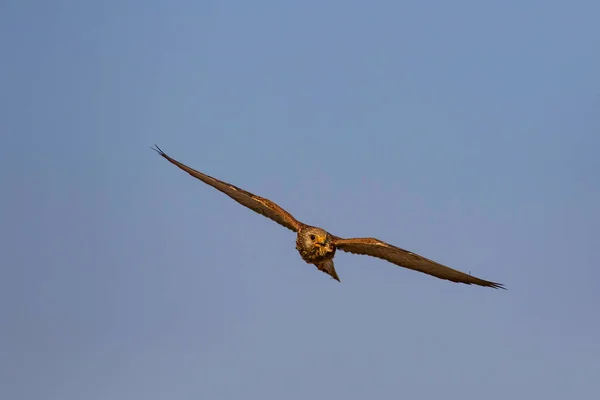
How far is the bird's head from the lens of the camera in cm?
2752

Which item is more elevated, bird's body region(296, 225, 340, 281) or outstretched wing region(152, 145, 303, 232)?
outstretched wing region(152, 145, 303, 232)

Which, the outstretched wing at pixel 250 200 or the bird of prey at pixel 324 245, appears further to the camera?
the outstretched wing at pixel 250 200

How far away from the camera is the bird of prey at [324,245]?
85.6 feet

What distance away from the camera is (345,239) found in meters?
27.5

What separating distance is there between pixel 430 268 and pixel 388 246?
1256mm

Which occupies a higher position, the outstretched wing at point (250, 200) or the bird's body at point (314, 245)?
the outstretched wing at point (250, 200)

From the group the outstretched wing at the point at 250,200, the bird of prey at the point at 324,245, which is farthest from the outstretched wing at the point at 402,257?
the outstretched wing at the point at 250,200

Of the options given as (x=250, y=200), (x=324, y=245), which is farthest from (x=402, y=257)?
(x=250, y=200)

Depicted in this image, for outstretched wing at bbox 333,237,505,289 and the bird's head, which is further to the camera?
the bird's head

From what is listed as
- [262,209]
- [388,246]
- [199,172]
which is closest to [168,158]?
[199,172]

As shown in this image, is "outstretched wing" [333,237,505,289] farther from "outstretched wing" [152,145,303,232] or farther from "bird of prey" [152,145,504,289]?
"outstretched wing" [152,145,303,232]

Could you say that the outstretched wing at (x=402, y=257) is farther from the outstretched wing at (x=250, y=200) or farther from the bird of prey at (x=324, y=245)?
the outstretched wing at (x=250, y=200)

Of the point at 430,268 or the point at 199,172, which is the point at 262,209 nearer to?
the point at 199,172

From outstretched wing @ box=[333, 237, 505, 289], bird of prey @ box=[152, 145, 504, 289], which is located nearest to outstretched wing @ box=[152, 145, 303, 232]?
bird of prey @ box=[152, 145, 504, 289]
